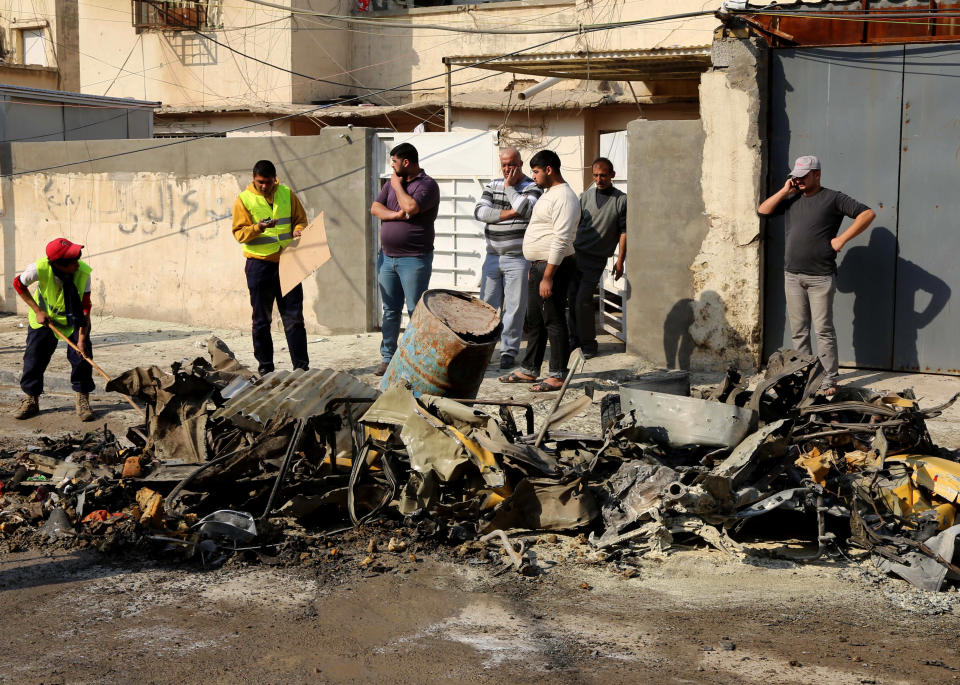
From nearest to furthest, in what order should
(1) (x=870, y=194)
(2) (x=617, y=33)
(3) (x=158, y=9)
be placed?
(1) (x=870, y=194) < (2) (x=617, y=33) < (3) (x=158, y=9)

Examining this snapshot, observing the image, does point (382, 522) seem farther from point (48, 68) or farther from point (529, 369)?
point (48, 68)

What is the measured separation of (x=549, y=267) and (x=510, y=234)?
992 millimetres

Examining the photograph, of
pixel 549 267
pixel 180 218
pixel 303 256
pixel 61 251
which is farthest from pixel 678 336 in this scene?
pixel 180 218

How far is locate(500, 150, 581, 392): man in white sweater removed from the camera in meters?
8.56

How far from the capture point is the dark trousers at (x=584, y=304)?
942cm

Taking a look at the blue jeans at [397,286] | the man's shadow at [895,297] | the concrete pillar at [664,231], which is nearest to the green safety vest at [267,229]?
the blue jeans at [397,286]

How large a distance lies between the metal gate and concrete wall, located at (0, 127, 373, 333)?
4.75 m

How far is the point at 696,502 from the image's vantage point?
500 cm

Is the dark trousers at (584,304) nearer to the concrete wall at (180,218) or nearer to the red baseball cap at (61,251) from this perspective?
the concrete wall at (180,218)

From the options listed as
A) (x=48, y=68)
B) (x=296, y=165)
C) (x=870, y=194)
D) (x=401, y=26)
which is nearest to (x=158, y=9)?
(x=48, y=68)

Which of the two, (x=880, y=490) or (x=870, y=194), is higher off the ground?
(x=870, y=194)

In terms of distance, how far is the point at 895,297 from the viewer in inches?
348

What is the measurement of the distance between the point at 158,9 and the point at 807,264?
2032 cm

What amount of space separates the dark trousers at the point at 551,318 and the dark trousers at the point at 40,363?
12.0 ft
